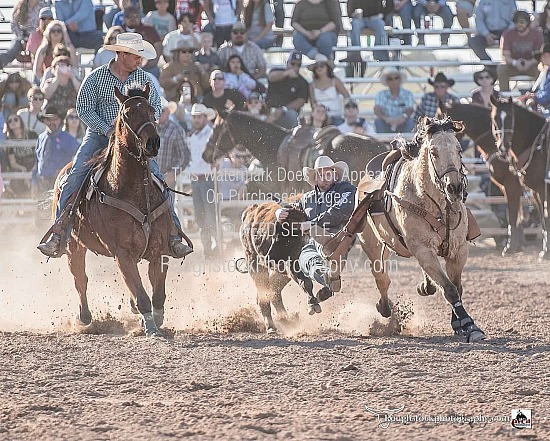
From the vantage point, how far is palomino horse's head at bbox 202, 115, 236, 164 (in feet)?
45.3

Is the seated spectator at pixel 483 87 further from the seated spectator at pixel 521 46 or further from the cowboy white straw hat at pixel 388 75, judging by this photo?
the cowboy white straw hat at pixel 388 75

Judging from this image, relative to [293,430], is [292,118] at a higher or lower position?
higher

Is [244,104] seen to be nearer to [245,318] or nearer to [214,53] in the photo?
[214,53]

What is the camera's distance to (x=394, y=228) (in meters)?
8.04

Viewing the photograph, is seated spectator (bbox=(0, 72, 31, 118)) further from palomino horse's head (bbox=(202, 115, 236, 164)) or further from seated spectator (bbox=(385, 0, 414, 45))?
seated spectator (bbox=(385, 0, 414, 45))

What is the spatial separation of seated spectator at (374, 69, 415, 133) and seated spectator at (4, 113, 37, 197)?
4.74 metres

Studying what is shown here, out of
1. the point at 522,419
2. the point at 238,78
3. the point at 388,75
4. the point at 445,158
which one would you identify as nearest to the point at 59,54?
the point at 238,78

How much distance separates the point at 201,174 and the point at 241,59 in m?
1.96

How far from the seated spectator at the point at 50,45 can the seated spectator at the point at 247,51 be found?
2.14 metres

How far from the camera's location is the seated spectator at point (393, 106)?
49.0 ft

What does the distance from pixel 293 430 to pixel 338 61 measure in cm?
1237

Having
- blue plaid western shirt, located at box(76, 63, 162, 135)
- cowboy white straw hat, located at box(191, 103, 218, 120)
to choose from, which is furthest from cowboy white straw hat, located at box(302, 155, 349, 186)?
cowboy white straw hat, located at box(191, 103, 218, 120)

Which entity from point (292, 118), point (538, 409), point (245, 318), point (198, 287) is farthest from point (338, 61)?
point (538, 409)

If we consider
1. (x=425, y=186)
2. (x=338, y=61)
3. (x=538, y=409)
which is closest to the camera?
(x=538, y=409)
